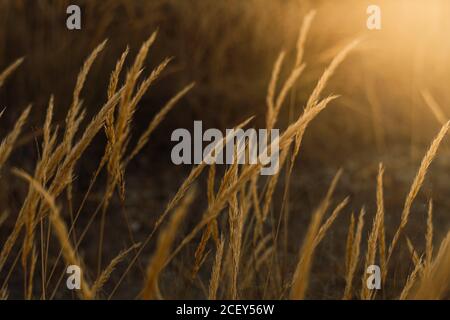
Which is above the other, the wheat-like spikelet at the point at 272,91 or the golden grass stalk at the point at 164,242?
the wheat-like spikelet at the point at 272,91

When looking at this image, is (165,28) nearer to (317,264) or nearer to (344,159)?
(344,159)

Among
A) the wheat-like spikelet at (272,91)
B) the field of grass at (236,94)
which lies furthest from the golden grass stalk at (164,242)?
the field of grass at (236,94)

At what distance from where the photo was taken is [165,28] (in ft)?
11.4

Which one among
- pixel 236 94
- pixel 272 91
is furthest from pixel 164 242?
pixel 236 94

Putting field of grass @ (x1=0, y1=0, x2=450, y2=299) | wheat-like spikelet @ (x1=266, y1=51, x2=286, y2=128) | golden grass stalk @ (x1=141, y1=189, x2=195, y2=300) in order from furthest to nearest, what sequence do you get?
field of grass @ (x1=0, y1=0, x2=450, y2=299)
wheat-like spikelet @ (x1=266, y1=51, x2=286, y2=128)
golden grass stalk @ (x1=141, y1=189, x2=195, y2=300)

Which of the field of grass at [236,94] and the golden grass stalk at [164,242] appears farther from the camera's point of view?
the field of grass at [236,94]

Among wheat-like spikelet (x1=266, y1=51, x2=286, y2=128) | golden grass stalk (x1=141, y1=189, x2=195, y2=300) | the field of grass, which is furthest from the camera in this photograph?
the field of grass

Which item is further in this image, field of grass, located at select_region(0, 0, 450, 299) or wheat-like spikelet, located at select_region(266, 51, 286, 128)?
field of grass, located at select_region(0, 0, 450, 299)

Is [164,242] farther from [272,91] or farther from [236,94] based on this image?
[236,94]

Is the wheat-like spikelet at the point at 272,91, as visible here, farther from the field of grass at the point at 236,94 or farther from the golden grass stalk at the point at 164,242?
the field of grass at the point at 236,94

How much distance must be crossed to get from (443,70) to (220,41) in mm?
1080

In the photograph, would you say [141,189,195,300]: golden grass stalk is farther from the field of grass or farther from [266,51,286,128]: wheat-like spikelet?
the field of grass

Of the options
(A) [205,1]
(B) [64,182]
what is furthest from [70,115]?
(A) [205,1]

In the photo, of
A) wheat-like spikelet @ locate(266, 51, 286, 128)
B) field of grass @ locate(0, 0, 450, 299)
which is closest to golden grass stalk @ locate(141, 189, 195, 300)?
wheat-like spikelet @ locate(266, 51, 286, 128)
